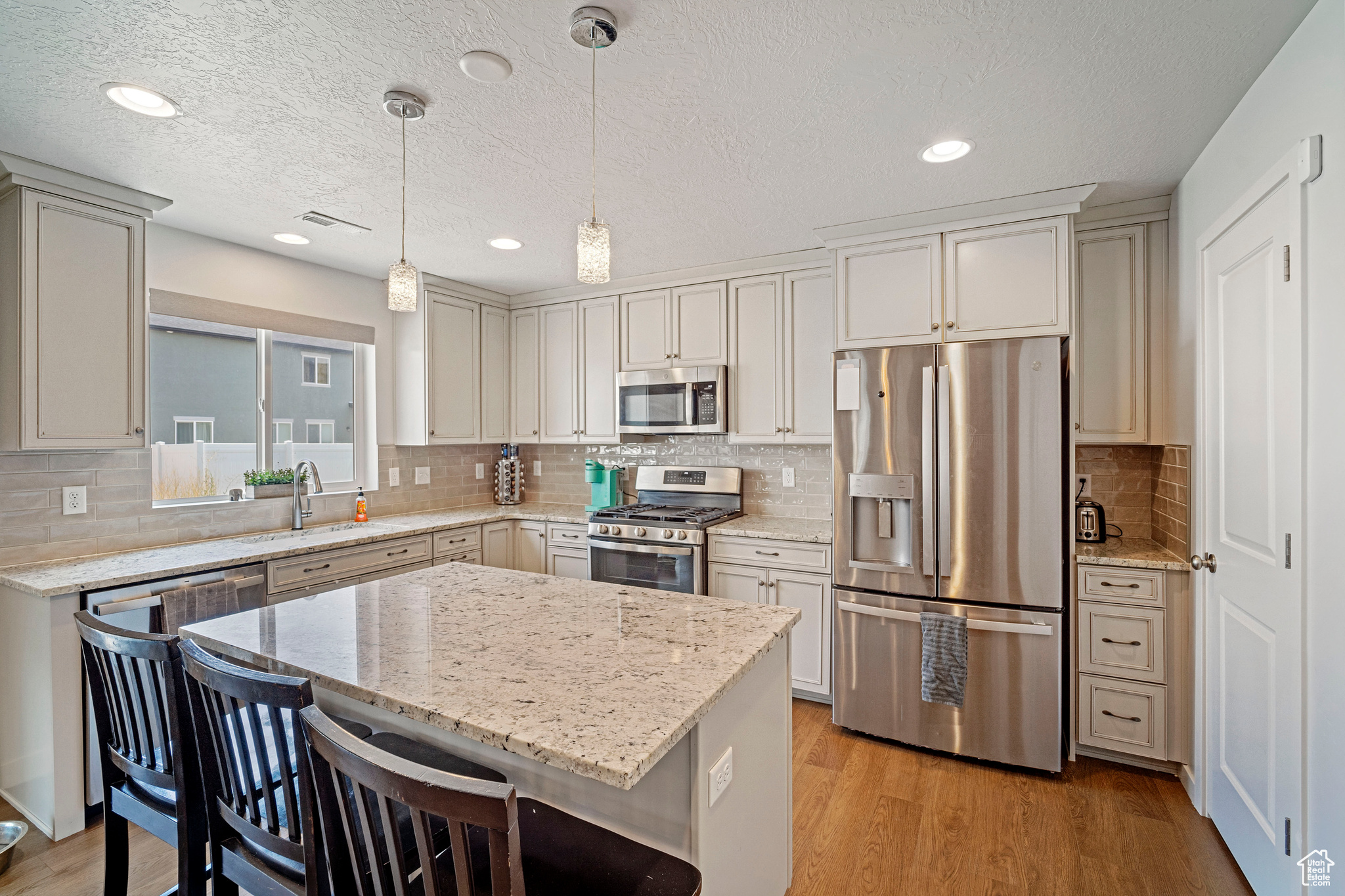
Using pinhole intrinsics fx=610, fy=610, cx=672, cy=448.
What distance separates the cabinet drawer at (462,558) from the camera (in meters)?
3.60

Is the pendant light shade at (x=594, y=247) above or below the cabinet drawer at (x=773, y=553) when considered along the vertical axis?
above

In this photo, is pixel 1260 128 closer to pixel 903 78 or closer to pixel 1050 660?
pixel 903 78

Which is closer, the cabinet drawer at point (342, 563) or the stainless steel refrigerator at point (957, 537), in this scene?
the stainless steel refrigerator at point (957, 537)

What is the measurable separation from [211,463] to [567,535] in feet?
6.34

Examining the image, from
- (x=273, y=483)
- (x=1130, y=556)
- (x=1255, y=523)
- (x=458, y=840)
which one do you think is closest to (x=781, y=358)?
(x=1130, y=556)

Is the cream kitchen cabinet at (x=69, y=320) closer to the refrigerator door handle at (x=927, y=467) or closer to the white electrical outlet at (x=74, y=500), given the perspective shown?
the white electrical outlet at (x=74, y=500)

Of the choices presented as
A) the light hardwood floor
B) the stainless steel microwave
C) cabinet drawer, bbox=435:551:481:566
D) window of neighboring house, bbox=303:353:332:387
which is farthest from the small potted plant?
the stainless steel microwave

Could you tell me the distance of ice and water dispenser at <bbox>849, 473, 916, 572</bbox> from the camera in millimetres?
2758

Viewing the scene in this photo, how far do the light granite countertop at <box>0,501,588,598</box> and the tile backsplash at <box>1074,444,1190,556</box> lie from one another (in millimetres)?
2769

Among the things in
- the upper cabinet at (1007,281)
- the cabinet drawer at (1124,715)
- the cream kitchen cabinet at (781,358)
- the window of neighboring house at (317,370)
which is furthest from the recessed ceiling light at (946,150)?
the window of neighboring house at (317,370)

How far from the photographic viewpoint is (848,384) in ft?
9.52

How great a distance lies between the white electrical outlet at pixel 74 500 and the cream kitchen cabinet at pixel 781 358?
3092 millimetres

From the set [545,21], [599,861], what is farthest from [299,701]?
[545,21]

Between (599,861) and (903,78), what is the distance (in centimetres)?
208
